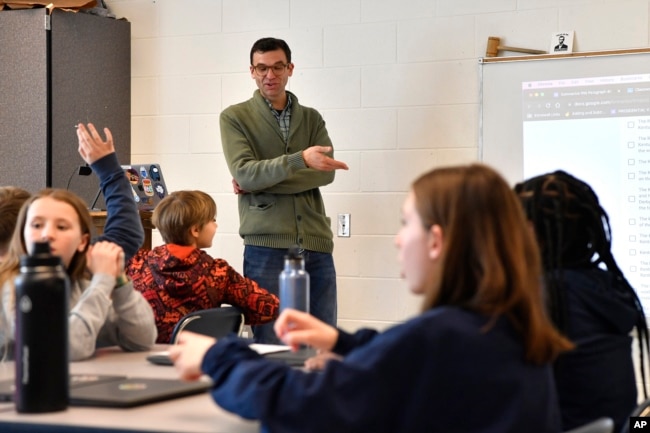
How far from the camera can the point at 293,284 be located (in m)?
2.40

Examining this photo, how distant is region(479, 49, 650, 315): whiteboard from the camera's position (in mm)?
4254

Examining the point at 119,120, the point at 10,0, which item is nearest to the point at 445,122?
the point at 119,120

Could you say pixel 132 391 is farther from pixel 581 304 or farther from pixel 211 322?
pixel 211 322

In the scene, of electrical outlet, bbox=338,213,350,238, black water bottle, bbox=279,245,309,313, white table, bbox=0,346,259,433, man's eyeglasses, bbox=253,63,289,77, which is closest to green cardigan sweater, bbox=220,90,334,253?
man's eyeglasses, bbox=253,63,289,77

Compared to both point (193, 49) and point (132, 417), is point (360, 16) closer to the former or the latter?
point (193, 49)

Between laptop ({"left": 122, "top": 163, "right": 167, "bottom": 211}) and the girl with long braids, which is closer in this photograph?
the girl with long braids

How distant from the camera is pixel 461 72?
4504 millimetres

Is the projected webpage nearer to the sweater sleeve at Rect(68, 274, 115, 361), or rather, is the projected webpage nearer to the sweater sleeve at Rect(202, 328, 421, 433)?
the sweater sleeve at Rect(68, 274, 115, 361)

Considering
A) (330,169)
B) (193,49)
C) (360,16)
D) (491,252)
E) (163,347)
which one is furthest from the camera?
(193,49)

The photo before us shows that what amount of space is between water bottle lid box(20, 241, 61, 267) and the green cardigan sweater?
265 cm

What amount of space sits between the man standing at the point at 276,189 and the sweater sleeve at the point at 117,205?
1538 millimetres

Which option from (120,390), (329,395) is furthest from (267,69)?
(329,395)

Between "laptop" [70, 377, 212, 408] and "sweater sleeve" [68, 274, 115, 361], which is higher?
"sweater sleeve" [68, 274, 115, 361]

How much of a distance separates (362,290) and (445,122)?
924mm
